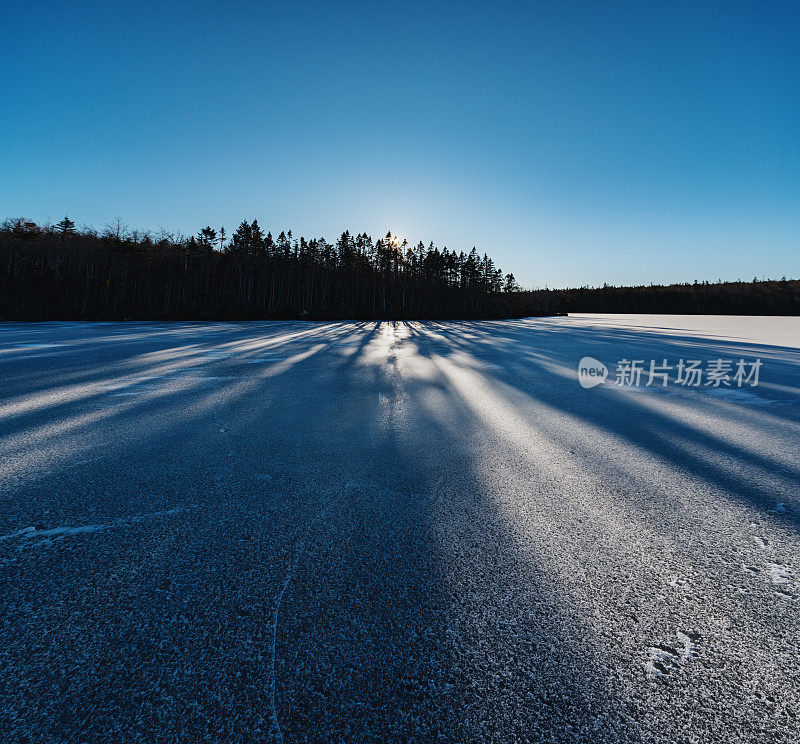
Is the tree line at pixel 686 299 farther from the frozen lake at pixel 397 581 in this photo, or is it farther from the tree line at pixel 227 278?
the frozen lake at pixel 397 581

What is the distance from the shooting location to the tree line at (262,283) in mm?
35062

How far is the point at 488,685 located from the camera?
984 millimetres

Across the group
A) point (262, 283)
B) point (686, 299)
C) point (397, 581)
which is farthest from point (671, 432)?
point (686, 299)

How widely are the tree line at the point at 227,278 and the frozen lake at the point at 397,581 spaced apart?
26.6m

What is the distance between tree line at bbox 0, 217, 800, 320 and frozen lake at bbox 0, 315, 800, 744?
1051 inches

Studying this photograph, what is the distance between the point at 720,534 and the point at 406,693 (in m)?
1.65

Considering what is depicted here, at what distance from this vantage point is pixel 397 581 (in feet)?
4.52

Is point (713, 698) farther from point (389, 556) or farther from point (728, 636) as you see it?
point (389, 556)

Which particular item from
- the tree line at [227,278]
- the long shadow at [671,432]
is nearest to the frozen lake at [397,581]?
the long shadow at [671,432]

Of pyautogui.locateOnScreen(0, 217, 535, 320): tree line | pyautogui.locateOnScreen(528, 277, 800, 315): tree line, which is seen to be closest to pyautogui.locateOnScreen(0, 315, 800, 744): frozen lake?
pyautogui.locateOnScreen(0, 217, 535, 320): tree line

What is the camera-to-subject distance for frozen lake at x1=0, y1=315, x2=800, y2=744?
3.03ft

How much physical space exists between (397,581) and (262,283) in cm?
4969

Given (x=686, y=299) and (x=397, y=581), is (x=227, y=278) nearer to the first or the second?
(x=397, y=581)

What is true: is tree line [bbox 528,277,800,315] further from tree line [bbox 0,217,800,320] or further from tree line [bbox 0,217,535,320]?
tree line [bbox 0,217,535,320]
